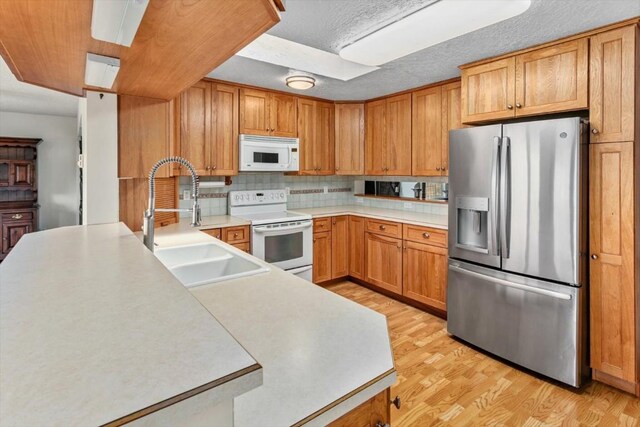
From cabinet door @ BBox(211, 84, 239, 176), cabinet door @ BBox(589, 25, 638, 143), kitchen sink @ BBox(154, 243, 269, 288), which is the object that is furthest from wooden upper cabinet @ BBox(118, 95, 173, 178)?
cabinet door @ BBox(589, 25, 638, 143)

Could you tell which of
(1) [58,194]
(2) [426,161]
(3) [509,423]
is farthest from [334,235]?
(1) [58,194]

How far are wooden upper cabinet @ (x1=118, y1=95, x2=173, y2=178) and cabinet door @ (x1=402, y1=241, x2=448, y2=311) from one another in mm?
2348

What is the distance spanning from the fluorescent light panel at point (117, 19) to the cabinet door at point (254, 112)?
2.36 metres

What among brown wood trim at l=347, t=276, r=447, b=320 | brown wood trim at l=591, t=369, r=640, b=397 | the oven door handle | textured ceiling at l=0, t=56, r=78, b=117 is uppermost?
textured ceiling at l=0, t=56, r=78, b=117

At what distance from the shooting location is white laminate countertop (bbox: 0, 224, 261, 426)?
427mm

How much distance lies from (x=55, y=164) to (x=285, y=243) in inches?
177

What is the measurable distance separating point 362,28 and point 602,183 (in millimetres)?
1751

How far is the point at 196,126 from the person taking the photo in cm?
329

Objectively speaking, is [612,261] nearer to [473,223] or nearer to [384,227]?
[473,223]

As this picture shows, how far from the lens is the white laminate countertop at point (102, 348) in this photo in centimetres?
43

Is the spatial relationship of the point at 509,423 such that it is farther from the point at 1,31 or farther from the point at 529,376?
the point at 1,31

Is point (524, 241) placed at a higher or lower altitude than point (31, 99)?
lower

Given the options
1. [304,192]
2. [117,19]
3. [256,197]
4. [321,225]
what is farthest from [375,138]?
[117,19]

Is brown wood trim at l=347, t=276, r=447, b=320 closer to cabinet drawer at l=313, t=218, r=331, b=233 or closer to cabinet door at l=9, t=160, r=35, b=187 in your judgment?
cabinet drawer at l=313, t=218, r=331, b=233
